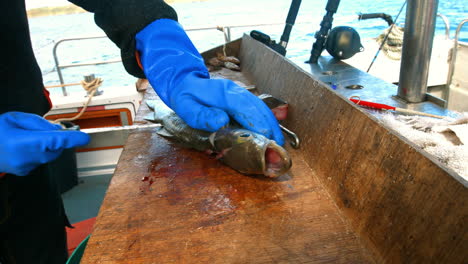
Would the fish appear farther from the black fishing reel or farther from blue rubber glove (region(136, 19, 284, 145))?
the black fishing reel

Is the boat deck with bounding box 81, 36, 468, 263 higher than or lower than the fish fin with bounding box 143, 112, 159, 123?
higher

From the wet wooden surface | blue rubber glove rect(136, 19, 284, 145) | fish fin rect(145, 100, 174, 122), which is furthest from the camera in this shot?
fish fin rect(145, 100, 174, 122)

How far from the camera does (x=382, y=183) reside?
1.01 meters

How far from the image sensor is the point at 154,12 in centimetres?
201

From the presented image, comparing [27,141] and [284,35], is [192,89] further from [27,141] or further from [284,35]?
[284,35]

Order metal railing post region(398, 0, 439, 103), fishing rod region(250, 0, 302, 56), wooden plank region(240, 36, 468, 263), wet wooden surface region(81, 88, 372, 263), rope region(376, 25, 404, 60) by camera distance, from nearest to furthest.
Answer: wooden plank region(240, 36, 468, 263), wet wooden surface region(81, 88, 372, 263), metal railing post region(398, 0, 439, 103), fishing rod region(250, 0, 302, 56), rope region(376, 25, 404, 60)

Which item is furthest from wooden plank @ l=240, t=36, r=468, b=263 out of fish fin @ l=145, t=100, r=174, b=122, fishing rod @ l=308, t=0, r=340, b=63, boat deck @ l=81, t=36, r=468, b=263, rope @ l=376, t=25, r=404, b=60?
rope @ l=376, t=25, r=404, b=60

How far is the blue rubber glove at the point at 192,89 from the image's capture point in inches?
67.4

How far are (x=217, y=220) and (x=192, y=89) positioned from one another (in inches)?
33.9

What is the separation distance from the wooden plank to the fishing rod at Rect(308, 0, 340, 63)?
2.12 m

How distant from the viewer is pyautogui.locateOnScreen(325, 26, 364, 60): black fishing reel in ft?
11.0

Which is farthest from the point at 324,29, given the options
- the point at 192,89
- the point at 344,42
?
the point at 192,89

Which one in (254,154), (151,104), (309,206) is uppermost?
(254,154)

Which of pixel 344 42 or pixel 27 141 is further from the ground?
pixel 344 42
